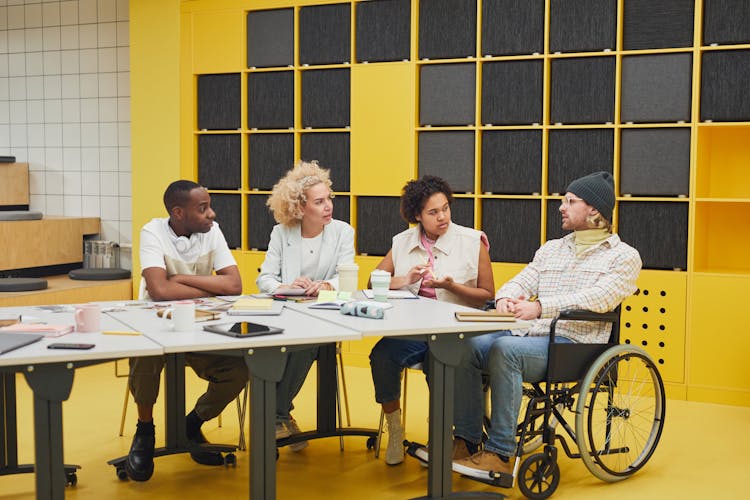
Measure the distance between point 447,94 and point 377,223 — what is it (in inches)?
36.5

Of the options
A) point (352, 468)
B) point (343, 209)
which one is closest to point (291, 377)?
point (352, 468)

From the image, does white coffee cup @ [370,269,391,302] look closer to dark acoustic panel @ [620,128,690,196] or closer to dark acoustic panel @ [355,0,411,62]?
dark acoustic panel @ [620,128,690,196]

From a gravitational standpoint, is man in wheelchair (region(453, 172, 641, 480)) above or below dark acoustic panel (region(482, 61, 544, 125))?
below

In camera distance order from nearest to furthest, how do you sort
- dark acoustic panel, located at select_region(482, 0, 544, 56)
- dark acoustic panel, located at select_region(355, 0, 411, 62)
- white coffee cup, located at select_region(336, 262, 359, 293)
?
white coffee cup, located at select_region(336, 262, 359, 293), dark acoustic panel, located at select_region(482, 0, 544, 56), dark acoustic panel, located at select_region(355, 0, 411, 62)

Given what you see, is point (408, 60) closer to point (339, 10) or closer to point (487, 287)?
point (339, 10)

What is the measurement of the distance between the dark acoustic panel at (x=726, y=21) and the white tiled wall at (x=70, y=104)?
4100mm

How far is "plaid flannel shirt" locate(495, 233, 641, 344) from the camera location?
360 centimetres

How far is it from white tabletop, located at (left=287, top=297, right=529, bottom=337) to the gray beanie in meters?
0.70

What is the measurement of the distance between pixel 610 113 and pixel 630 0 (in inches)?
24.9

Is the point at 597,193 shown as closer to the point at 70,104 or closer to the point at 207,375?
the point at 207,375

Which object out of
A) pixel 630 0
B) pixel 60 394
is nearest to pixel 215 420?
pixel 60 394

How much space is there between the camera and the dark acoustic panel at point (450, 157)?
5.55 metres

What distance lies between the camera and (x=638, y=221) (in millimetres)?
5152

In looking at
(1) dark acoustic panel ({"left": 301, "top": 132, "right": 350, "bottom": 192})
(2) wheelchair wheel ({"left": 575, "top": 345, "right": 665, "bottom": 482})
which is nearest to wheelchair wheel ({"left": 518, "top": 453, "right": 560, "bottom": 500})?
(2) wheelchair wheel ({"left": 575, "top": 345, "right": 665, "bottom": 482})
